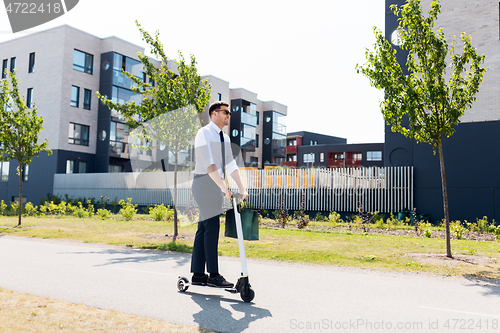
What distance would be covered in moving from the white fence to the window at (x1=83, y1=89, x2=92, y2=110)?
1011 centimetres

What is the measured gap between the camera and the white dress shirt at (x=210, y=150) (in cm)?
462

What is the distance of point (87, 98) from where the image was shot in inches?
1292

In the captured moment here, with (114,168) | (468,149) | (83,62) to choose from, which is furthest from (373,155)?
(468,149)

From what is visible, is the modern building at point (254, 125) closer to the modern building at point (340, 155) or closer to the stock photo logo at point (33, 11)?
the modern building at point (340, 155)

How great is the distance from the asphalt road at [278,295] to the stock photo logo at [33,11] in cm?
423

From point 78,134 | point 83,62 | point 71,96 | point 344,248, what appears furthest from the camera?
point 83,62

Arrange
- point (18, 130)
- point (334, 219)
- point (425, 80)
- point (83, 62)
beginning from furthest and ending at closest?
point (83, 62) < point (334, 219) < point (18, 130) < point (425, 80)

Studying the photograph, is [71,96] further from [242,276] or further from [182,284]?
[242,276]

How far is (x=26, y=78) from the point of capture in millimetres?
32906

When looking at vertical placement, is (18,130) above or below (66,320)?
above

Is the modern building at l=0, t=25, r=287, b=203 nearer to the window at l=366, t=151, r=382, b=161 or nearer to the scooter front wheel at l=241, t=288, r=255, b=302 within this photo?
the scooter front wheel at l=241, t=288, r=255, b=302

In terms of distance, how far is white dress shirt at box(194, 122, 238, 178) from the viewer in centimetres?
462

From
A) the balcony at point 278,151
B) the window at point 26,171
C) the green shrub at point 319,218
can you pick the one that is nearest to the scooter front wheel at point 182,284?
the green shrub at point 319,218

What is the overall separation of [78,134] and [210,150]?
30902 millimetres
